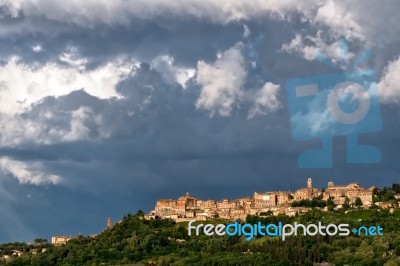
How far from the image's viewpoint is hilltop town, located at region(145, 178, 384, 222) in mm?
110562

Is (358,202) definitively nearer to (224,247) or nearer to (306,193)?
(306,193)

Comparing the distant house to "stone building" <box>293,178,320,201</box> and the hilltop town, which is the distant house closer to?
the hilltop town

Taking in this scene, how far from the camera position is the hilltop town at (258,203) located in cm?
11056

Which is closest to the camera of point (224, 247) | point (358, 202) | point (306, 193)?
point (224, 247)

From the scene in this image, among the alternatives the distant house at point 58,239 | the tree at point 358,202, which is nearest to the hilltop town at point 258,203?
the tree at point 358,202

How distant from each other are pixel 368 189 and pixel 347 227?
85.9 feet

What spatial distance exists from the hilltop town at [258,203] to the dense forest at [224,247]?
A: 4.36 meters

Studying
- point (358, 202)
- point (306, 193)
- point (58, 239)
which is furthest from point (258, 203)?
point (58, 239)

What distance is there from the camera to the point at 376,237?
82.0 m

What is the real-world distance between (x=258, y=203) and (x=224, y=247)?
34316mm

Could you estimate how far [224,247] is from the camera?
283ft

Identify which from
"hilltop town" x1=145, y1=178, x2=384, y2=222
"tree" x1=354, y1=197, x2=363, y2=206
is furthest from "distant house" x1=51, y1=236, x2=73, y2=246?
"tree" x1=354, y1=197, x2=363, y2=206

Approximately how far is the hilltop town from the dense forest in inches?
172

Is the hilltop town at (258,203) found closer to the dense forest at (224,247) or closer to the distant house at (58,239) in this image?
the dense forest at (224,247)
